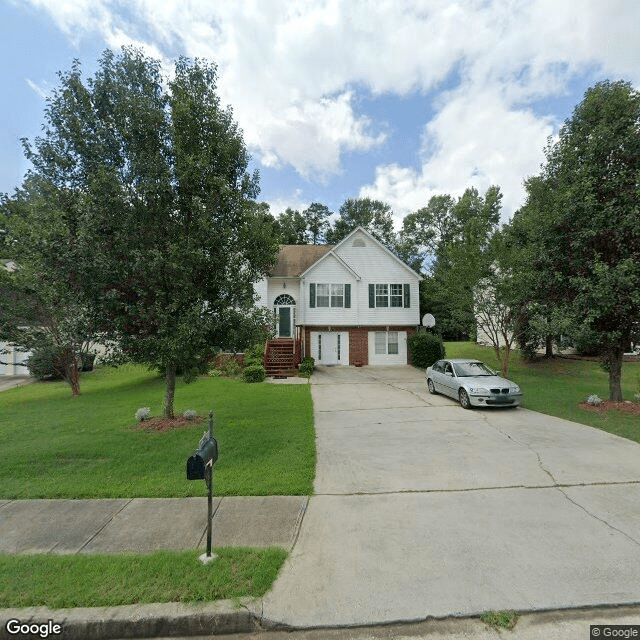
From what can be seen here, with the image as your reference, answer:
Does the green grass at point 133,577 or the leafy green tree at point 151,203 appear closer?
the green grass at point 133,577

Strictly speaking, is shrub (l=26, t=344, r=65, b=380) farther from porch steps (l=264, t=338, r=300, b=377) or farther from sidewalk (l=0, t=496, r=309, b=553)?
sidewalk (l=0, t=496, r=309, b=553)

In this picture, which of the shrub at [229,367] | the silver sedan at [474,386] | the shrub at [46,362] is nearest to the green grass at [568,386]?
the silver sedan at [474,386]

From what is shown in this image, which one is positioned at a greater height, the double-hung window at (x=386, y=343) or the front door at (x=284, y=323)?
the front door at (x=284, y=323)

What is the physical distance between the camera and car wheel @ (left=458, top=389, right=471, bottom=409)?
33.8 ft

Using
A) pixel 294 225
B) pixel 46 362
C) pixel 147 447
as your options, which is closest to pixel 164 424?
pixel 147 447

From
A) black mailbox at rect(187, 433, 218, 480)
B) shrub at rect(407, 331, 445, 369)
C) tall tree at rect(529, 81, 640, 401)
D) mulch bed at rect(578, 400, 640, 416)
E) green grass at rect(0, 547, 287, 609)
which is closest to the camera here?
green grass at rect(0, 547, 287, 609)

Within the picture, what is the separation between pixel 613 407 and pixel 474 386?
3959 mm

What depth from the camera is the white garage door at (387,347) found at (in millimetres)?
22250

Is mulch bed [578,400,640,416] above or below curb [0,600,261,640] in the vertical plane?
above

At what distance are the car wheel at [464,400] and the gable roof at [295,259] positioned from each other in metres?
13.8

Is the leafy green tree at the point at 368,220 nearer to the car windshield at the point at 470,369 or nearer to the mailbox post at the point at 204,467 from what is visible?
the car windshield at the point at 470,369

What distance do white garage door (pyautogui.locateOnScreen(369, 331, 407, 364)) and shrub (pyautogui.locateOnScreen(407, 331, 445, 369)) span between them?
155 centimetres

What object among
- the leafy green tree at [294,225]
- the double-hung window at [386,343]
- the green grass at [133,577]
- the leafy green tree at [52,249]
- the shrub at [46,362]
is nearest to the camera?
the green grass at [133,577]

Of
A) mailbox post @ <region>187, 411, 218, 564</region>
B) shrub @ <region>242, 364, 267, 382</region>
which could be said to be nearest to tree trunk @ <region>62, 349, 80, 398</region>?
shrub @ <region>242, 364, 267, 382</region>
